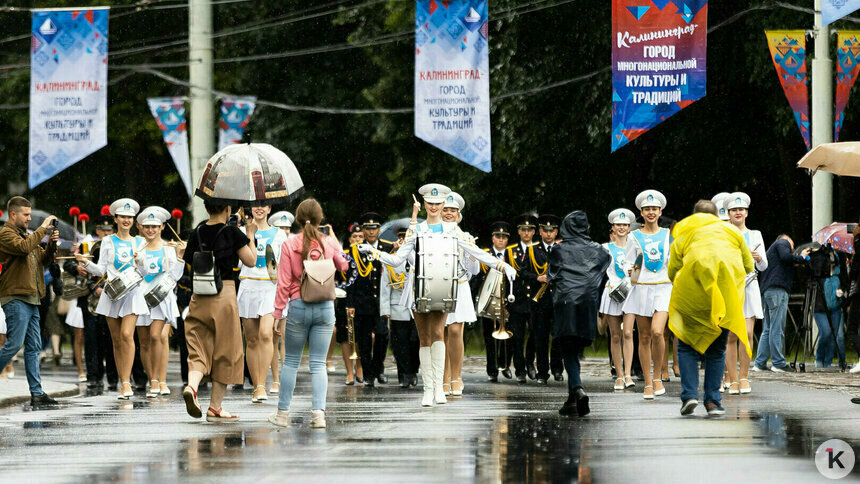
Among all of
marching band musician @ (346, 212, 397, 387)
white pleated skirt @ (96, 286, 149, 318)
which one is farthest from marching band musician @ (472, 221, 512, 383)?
white pleated skirt @ (96, 286, 149, 318)

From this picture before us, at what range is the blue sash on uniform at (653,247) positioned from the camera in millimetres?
17266

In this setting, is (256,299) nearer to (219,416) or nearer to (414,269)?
(414,269)

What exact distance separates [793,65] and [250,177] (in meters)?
10.5

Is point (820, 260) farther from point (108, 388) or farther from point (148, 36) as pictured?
point (148, 36)

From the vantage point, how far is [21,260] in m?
16.6

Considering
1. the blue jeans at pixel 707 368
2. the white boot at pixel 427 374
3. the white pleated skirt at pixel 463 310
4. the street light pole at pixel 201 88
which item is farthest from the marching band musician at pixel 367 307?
the blue jeans at pixel 707 368

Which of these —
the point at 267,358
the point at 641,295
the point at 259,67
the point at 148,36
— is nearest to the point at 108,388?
the point at 267,358

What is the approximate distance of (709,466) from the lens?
9945mm

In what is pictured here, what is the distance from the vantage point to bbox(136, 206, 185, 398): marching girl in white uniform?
Answer: 58.6 feet

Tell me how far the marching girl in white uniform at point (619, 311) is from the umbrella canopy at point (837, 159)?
2760mm

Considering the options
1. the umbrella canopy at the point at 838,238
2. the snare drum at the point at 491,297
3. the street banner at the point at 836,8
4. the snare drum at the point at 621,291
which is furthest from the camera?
the umbrella canopy at the point at 838,238

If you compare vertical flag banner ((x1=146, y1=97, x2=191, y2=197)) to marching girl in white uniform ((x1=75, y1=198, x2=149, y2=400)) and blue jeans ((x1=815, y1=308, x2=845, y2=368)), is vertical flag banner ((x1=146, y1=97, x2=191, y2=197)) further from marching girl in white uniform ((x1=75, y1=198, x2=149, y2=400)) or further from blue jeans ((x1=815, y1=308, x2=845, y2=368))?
blue jeans ((x1=815, y1=308, x2=845, y2=368))

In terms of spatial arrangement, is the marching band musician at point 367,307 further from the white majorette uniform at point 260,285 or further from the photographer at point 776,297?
the photographer at point 776,297

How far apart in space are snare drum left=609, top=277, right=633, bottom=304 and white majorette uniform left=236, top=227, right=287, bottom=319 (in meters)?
4.16
